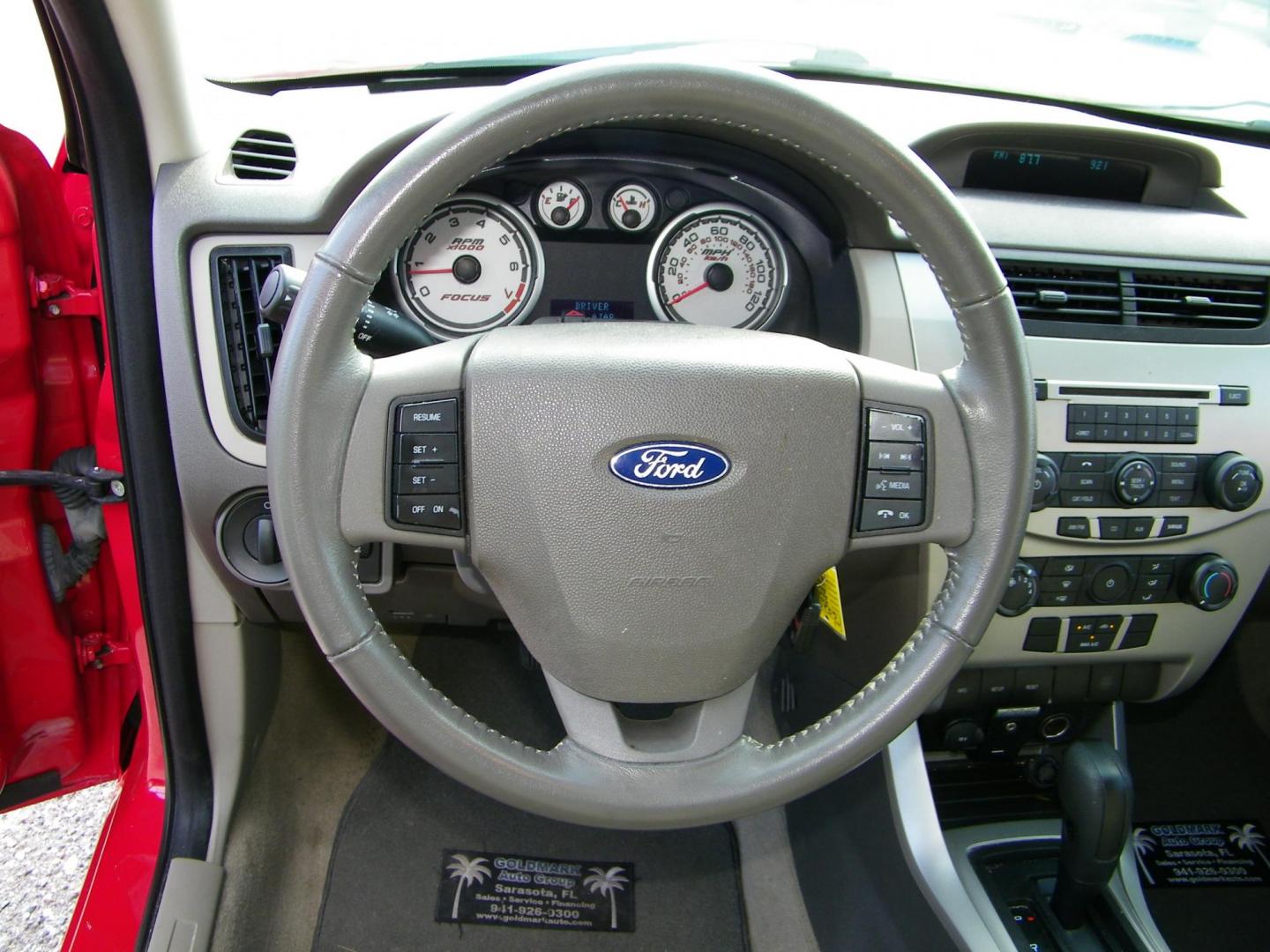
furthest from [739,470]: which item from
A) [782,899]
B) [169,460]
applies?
[782,899]

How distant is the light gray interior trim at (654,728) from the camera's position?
0.89 meters

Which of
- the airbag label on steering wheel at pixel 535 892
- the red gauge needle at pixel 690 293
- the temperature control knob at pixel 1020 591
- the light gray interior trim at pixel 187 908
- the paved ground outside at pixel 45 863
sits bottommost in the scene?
the paved ground outside at pixel 45 863

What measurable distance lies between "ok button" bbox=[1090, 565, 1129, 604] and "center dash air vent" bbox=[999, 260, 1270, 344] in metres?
0.31

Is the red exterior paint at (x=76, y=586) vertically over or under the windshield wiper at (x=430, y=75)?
under

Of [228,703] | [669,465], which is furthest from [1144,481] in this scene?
[228,703]

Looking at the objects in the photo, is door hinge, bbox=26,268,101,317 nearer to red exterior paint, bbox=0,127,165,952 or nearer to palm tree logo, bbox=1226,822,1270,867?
red exterior paint, bbox=0,127,165,952

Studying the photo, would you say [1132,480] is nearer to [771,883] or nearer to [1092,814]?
[1092,814]

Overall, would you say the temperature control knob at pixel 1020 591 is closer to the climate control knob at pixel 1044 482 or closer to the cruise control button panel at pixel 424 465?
the climate control knob at pixel 1044 482

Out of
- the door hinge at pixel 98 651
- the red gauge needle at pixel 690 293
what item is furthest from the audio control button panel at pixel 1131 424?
the door hinge at pixel 98 651

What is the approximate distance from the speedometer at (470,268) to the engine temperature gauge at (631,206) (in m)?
0.12

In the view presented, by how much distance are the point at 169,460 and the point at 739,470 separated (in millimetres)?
788

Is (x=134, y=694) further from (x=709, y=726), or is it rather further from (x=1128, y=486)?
(x=1128, y=486)

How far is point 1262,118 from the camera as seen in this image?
5.23 ft

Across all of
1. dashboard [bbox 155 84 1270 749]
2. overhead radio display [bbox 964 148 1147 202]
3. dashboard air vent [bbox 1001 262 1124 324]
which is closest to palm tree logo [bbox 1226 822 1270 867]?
dashboard [bbox 155 84 1270 749]
